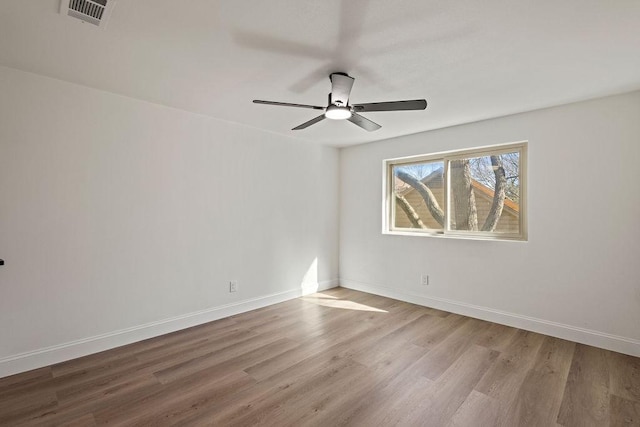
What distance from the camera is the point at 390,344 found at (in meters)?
2.86

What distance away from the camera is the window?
11.3 feet

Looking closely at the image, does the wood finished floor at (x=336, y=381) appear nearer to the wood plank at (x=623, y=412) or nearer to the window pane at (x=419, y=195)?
the wood plank at (x=623, y=412)

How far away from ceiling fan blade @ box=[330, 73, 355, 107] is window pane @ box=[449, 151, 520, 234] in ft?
7.28

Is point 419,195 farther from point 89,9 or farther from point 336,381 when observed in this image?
point 89,9

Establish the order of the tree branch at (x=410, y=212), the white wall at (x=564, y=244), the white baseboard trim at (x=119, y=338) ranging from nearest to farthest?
1. the white baseboard trim at (x=119, y=338)
2. the white wall at (x=564, y=244)
3. the tree branch at (x=410, y=212)

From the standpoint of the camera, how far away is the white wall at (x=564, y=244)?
269cm

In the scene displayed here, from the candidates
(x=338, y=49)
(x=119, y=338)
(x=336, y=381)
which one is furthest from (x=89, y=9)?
(x=336, y=381)

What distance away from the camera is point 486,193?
12.0ft

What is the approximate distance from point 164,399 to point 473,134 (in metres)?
3.89

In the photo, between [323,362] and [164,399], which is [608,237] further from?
[164,399]

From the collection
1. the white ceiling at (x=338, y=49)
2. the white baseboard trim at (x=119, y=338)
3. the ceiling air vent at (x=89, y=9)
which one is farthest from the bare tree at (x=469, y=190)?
the ceiling air vent at (x=89, y=9)

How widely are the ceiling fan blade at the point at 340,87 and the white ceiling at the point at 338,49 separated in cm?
8

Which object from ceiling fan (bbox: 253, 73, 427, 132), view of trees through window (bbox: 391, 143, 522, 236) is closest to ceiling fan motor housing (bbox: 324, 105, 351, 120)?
ceiling fan (bbox: 253, 73, 427, 132)

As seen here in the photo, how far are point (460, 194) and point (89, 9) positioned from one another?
3.86m
